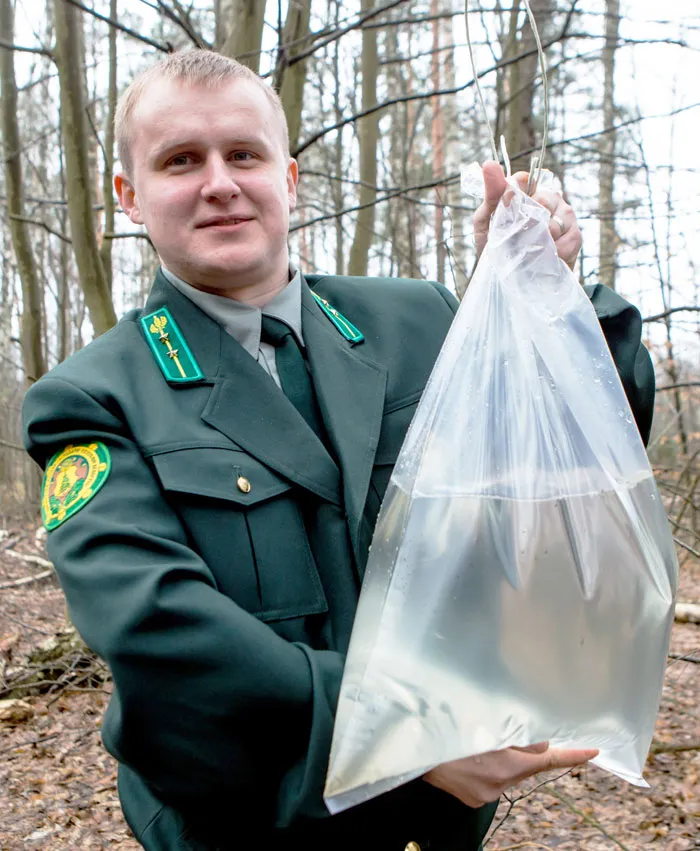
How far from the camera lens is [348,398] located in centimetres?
144

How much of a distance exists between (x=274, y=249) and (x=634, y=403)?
0.69m

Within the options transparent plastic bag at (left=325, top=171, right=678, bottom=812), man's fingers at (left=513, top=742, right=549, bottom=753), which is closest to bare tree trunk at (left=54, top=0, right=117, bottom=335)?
transparent plastic bag at (left=325, top=171, right=678, bottom=812)

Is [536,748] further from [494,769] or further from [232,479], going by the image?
[232,479]

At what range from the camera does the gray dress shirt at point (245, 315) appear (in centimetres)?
146

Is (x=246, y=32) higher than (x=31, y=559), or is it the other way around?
(x=246, y=32)

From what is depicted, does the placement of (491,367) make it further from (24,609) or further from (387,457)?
(24,609)

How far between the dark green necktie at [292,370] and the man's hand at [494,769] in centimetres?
59

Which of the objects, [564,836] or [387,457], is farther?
[564,836]

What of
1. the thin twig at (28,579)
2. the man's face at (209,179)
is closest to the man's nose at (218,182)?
the man's face at (209,179)

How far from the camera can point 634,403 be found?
1453 mm

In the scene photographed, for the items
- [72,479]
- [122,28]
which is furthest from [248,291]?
[122,28]

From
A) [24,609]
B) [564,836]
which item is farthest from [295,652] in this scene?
[24,609]

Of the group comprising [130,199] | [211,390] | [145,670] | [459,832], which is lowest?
[459,832]

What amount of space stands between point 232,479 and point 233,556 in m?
0.12
